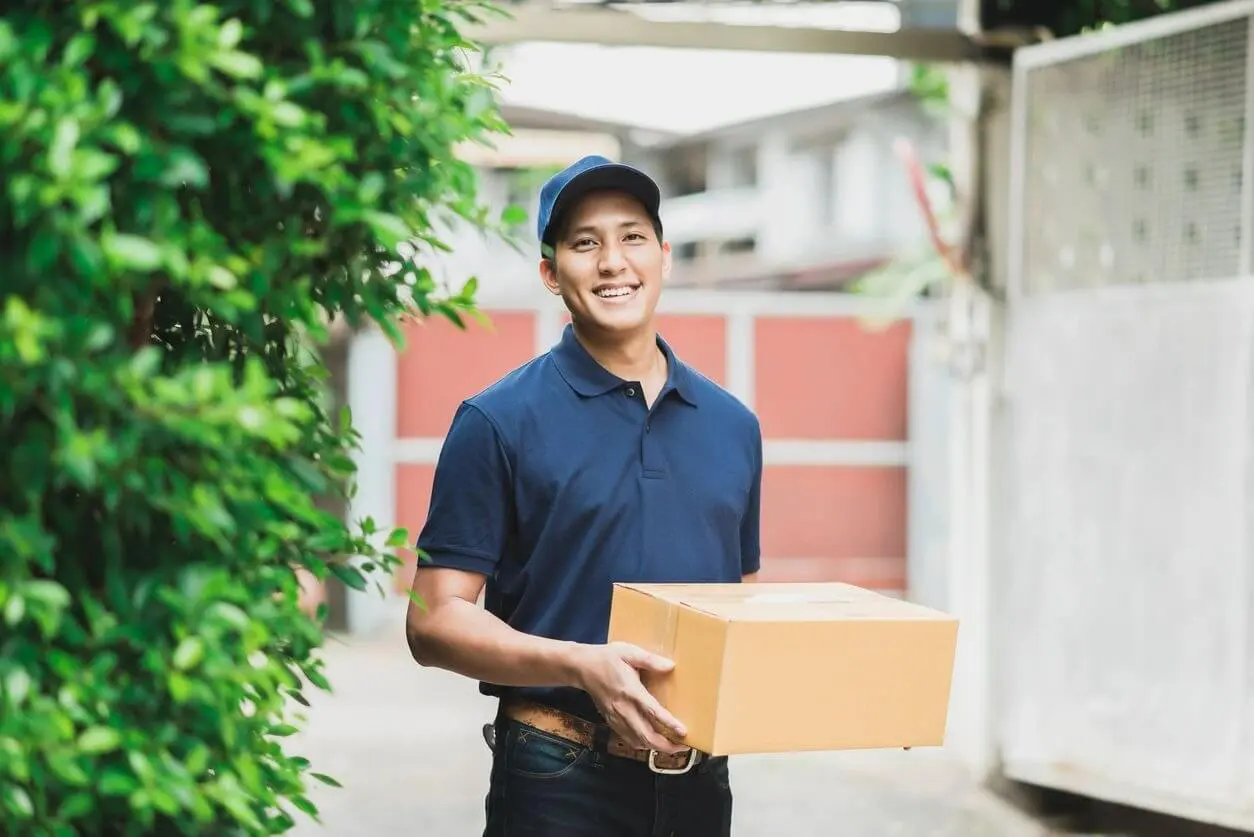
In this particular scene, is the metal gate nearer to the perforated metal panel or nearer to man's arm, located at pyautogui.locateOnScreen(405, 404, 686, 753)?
the perforated metal panel

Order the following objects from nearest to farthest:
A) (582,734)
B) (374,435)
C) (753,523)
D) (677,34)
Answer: (582,734), (753,523), (677,34), (374,435)

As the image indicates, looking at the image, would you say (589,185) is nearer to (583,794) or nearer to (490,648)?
(490,648)

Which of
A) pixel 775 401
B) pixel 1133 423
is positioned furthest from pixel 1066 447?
pixel 775 401

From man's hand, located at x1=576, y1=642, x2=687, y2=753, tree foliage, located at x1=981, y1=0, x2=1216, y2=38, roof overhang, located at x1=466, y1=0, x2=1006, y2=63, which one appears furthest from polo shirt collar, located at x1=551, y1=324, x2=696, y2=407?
tree foliage, located at x1=981, y1=0, x2=1216, y2=38

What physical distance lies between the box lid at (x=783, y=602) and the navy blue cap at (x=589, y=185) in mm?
589

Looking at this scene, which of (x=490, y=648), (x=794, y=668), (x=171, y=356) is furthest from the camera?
(x=490, y=648)

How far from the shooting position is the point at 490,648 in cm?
216

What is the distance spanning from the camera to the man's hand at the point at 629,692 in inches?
78.3

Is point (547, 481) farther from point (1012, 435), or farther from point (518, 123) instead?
point (518, 123)

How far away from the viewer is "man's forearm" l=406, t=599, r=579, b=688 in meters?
2.10

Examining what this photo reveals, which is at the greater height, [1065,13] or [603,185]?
[1065,13]

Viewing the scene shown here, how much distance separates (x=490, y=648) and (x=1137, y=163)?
142 inches

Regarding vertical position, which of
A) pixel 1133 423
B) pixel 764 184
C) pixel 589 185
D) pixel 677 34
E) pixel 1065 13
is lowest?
pixel 1133 423

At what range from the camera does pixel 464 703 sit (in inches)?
313
